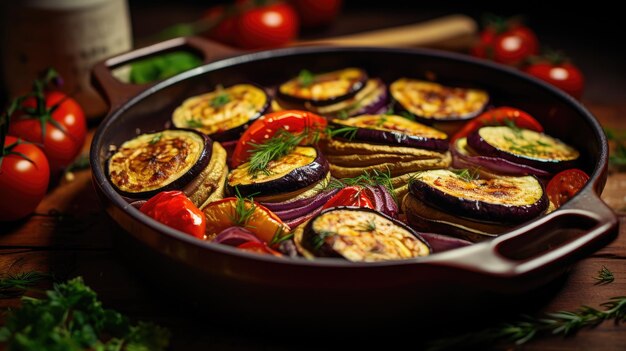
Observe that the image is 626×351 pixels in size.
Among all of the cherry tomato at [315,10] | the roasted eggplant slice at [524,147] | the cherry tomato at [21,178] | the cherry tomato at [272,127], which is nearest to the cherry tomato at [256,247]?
the cherry tomato at [272,127]

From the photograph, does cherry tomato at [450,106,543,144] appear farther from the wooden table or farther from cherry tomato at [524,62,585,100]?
cherry tomato at [524,62,585,100]

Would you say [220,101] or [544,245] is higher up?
[544,245]

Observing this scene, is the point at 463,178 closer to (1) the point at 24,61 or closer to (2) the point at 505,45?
(2) the point at 505,45

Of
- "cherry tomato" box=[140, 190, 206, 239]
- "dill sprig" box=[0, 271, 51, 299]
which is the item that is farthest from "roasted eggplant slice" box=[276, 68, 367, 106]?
"dill sprig" box=[0, 271, 51, 299]

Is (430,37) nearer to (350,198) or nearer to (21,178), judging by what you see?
(350,198)

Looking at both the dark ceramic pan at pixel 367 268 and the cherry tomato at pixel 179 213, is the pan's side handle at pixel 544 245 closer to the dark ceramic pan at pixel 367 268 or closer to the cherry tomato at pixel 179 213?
the dark ceramic pan at pixel 367 268

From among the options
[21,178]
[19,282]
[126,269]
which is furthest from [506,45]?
[19,282]

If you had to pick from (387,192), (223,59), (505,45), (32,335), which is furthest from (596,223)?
(505,45)
